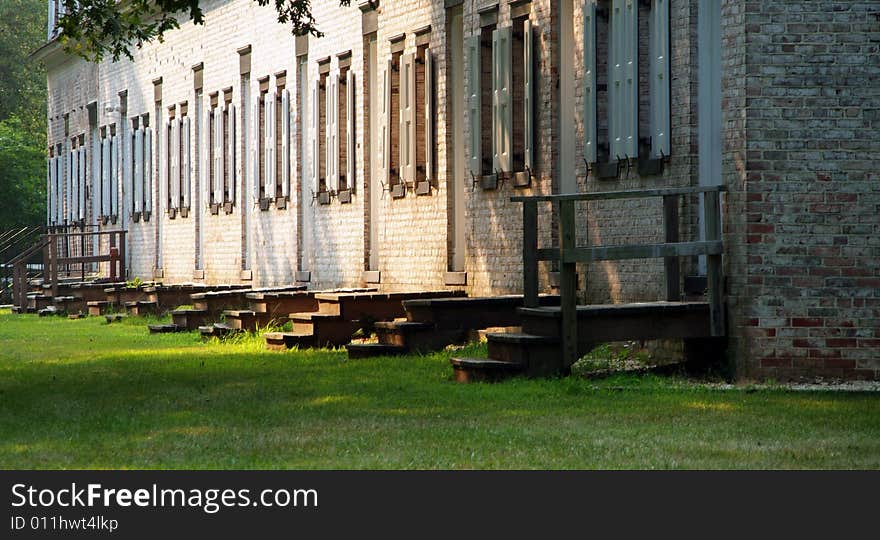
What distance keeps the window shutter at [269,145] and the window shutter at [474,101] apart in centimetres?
873

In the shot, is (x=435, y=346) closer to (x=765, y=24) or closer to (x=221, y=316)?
(x=765, y=24)

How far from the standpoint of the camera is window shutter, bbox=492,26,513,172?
1834cm

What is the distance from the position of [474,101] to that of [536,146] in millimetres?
1663

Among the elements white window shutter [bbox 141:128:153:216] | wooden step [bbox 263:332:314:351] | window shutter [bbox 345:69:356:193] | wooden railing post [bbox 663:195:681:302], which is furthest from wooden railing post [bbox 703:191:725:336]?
white window shutter [bbox 141:128:153:216]

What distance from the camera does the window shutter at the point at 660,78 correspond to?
14930mm

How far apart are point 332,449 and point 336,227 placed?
1495 centimetres

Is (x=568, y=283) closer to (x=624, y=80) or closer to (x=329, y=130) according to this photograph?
(x=624, y=80)

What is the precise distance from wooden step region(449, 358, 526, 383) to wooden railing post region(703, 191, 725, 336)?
5.41 feet

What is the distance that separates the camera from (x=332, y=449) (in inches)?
380

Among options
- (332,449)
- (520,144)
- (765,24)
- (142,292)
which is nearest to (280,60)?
(142,292)

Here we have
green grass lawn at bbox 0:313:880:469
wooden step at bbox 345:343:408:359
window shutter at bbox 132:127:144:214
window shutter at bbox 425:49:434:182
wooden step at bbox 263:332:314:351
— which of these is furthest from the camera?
window shutter at bbox 132:127:144:214

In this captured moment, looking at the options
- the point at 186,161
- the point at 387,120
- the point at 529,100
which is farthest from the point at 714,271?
the point at 186,161

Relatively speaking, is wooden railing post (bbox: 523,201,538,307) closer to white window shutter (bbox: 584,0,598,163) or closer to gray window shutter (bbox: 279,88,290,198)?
white window shutter (bbox: 584,0,598,163)

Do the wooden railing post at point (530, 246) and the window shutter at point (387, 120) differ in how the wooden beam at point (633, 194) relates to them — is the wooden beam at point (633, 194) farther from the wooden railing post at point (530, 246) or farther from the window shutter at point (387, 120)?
the window shutter at point (387, 120)
